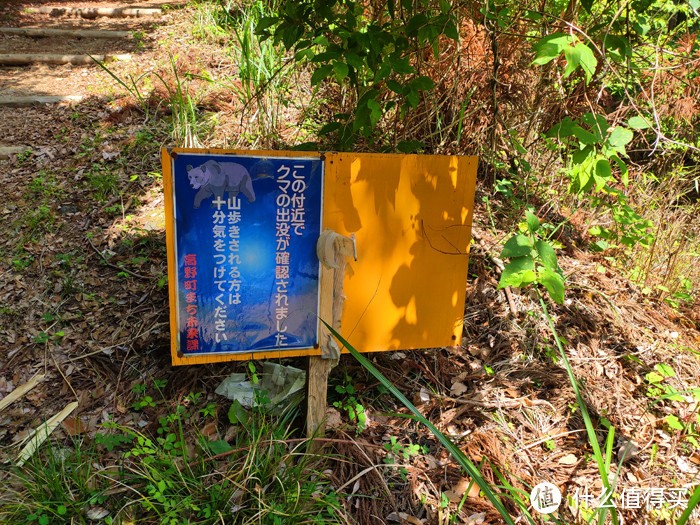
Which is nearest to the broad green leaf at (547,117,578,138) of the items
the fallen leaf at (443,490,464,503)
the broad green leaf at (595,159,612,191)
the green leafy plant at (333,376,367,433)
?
the broad green leaf at (595,159,612,191)

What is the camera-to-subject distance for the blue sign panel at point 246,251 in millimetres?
1857

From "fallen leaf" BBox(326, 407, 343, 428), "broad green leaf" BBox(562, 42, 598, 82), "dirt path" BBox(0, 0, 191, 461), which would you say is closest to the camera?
"broad green leaf" BBox(562, 42, 598, 82)

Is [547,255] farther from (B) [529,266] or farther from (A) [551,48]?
(A) [551,48]

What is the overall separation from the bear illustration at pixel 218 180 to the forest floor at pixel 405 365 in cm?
103

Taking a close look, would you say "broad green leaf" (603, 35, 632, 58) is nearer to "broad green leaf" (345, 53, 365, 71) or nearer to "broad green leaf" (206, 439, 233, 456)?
"broad green leaf" (345, 53, 365, 71)

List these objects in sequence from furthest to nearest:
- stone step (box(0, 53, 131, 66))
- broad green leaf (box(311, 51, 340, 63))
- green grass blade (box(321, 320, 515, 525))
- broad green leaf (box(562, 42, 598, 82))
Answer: stone step (box(0, 53, 131, 66)) → broad green leaf (box(311, 51, 340, 63)) → broad green leaf (box(562, 42, 598, 82)) → green grass blade (box(321, 320, 515, 525))

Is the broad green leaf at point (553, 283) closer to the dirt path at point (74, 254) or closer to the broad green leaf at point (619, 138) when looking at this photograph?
the broad green leaf at point (619, 138)

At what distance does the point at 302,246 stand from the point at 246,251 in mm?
232

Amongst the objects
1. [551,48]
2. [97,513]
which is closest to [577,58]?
[551,48]

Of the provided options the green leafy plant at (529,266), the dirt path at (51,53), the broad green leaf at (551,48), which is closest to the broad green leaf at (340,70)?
the broad green leaf at (551,48)

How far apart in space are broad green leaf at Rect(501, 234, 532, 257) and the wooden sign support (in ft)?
A: 1.94

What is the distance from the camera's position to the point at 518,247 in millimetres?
1845

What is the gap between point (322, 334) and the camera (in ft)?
6.93

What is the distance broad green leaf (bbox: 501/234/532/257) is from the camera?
1.83 metres
